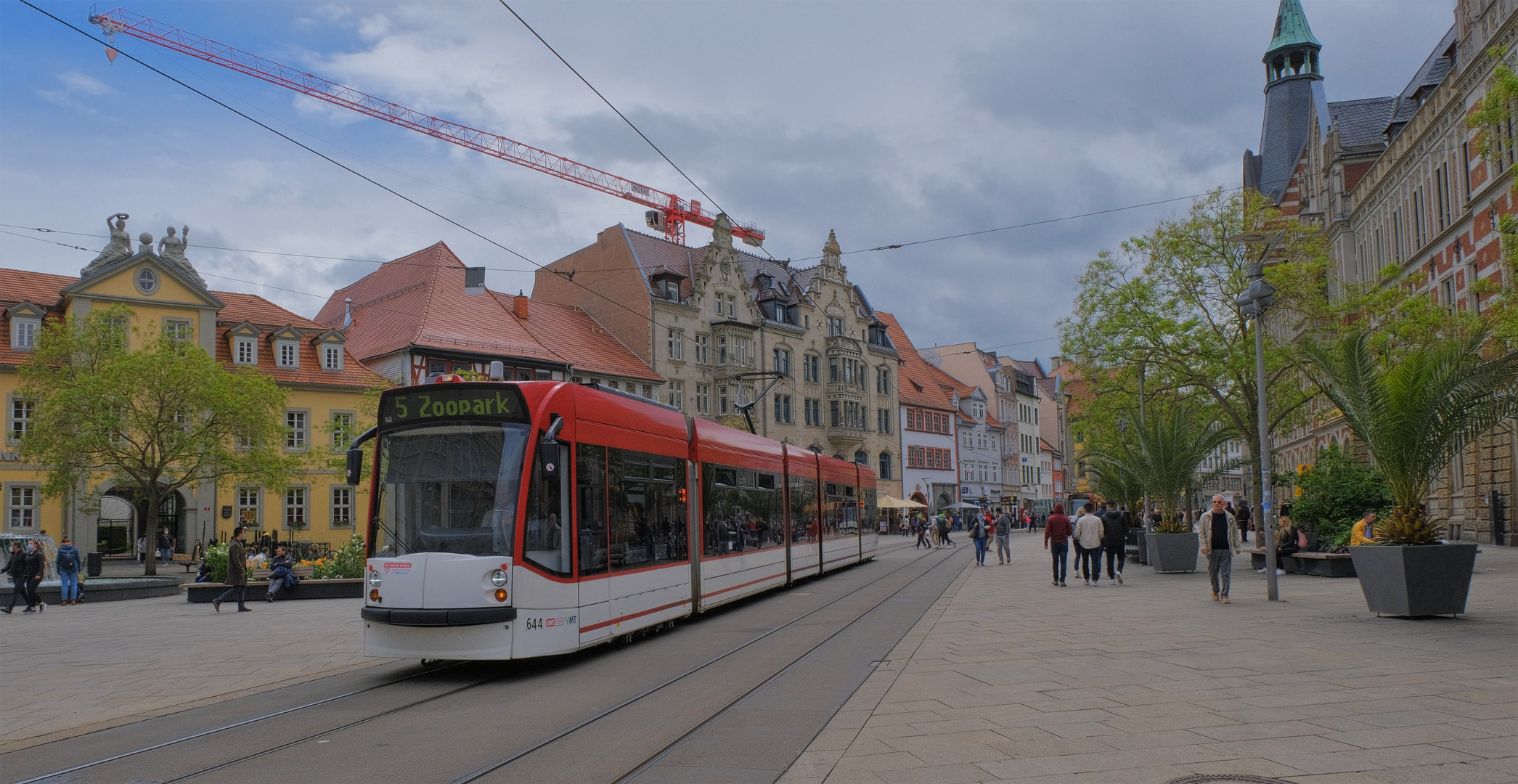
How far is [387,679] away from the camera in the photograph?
11.9m

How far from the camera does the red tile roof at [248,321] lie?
139ft

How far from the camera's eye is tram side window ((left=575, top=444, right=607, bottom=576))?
1245cm

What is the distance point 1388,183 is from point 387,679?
4060 centimetres

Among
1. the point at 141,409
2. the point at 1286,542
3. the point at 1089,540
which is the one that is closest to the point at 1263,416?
the point at 1089,540

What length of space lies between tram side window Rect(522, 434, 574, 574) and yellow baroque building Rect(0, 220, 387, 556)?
2859 cm

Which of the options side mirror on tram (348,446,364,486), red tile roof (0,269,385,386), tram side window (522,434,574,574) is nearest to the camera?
side mirror on tram (348,446,364,486)

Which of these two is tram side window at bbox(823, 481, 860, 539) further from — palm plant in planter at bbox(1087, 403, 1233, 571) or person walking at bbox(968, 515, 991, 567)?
palm plant in planter at bbox(1087, 403, 1233, 571)

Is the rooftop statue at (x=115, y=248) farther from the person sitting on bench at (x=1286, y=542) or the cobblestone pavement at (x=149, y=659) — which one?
the person sitting on bench at (x=1286, y=542)

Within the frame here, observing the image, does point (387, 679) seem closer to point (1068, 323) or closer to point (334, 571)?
point (334, 571)

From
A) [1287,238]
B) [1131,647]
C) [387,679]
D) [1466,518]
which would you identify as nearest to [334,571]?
[387,679]

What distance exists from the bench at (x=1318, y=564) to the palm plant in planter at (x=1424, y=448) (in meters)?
7.81

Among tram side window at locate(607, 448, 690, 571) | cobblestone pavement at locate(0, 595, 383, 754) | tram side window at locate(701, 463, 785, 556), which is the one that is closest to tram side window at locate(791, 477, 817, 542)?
tram side window at locate(701, 463, 785, 556)

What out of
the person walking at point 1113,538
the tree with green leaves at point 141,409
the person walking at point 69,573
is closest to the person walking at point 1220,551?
the person walking at point 1113,538

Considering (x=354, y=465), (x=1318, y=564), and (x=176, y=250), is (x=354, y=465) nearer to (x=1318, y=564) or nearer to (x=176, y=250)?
(x=1318, y=564)
